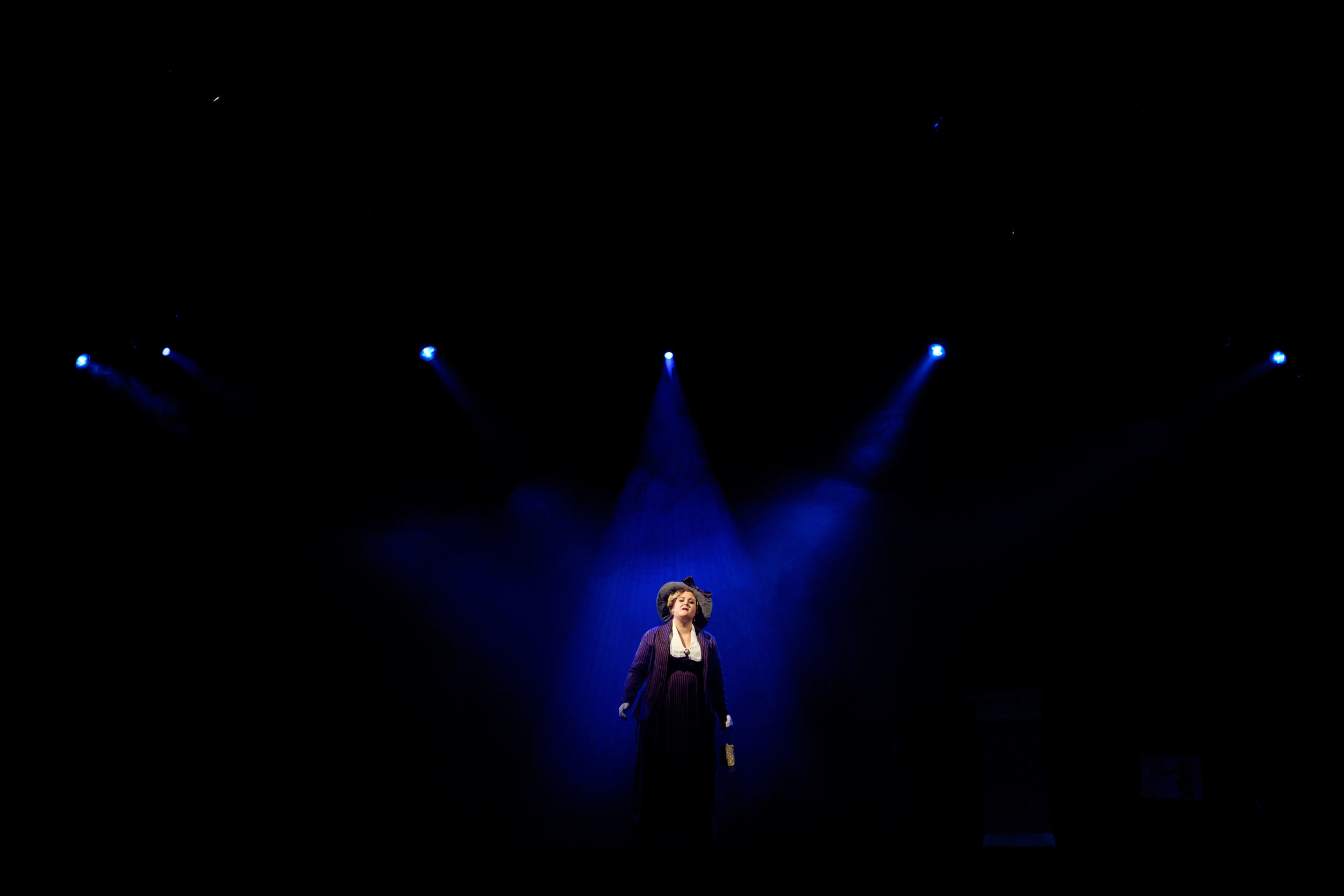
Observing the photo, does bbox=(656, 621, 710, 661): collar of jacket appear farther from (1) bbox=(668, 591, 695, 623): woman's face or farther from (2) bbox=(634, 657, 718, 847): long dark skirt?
(2) bbox=(634, 657, 718, 847): long dark skirt

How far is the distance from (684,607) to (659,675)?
508 millimetres

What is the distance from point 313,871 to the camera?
14.0ft

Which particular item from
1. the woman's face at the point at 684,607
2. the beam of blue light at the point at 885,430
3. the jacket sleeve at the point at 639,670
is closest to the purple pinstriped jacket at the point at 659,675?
the jacket sleeve at the point at 639,670

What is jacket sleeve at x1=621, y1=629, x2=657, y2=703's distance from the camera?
488 centimetres

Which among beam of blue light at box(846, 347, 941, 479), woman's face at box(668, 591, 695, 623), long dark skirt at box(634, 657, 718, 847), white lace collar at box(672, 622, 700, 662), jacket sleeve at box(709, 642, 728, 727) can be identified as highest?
beam of blue light at box(846, 347, 941, 479)

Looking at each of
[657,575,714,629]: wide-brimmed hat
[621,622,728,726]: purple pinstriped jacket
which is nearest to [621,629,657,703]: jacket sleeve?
[621,622,728,726]: purple pinstriped jacket

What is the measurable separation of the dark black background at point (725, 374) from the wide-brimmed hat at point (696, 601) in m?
1.66

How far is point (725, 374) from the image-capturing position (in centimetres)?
677

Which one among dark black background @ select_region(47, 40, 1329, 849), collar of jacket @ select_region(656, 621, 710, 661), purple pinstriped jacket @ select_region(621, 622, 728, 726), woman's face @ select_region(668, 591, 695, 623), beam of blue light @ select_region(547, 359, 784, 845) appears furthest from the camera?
beam of blue light @ select_region(547, 359, 784, 845)

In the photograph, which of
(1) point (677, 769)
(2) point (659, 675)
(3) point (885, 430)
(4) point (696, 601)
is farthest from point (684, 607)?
(3) point (885, 430)

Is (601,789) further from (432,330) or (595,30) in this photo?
(595,30)

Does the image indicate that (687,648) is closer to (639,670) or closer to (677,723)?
(639,670)

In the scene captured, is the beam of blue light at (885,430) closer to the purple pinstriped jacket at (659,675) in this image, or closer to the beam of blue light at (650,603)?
the beam of blue light at (650,603)

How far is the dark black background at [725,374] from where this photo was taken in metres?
4.53
